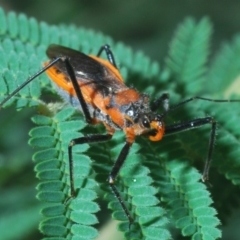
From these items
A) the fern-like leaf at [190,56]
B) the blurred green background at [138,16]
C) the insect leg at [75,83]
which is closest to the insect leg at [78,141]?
the insect leg at [75,83]

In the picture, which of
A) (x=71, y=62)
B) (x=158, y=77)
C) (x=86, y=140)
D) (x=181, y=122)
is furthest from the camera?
(x=158, y=77)

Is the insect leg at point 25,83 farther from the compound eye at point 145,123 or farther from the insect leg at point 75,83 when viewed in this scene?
the compound eye at point 145,123

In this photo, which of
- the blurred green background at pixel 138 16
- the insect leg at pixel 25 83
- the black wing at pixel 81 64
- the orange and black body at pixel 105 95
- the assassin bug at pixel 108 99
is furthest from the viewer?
the blurred green background at pixel 138 16

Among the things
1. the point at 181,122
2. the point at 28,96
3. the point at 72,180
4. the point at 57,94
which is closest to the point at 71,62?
the point at 57,94

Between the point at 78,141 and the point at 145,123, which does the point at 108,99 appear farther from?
the point at 78,141

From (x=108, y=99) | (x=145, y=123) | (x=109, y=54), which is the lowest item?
(x=145, y=123)

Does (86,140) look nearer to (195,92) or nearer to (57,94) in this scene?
(57,94)

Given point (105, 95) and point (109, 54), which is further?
point (109, 54)

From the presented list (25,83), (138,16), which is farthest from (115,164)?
(138,16)

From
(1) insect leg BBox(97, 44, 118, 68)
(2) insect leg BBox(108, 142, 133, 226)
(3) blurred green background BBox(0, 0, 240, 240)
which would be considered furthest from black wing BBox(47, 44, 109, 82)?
(3) blurred green background BBox(0, 0, 240, 240)
